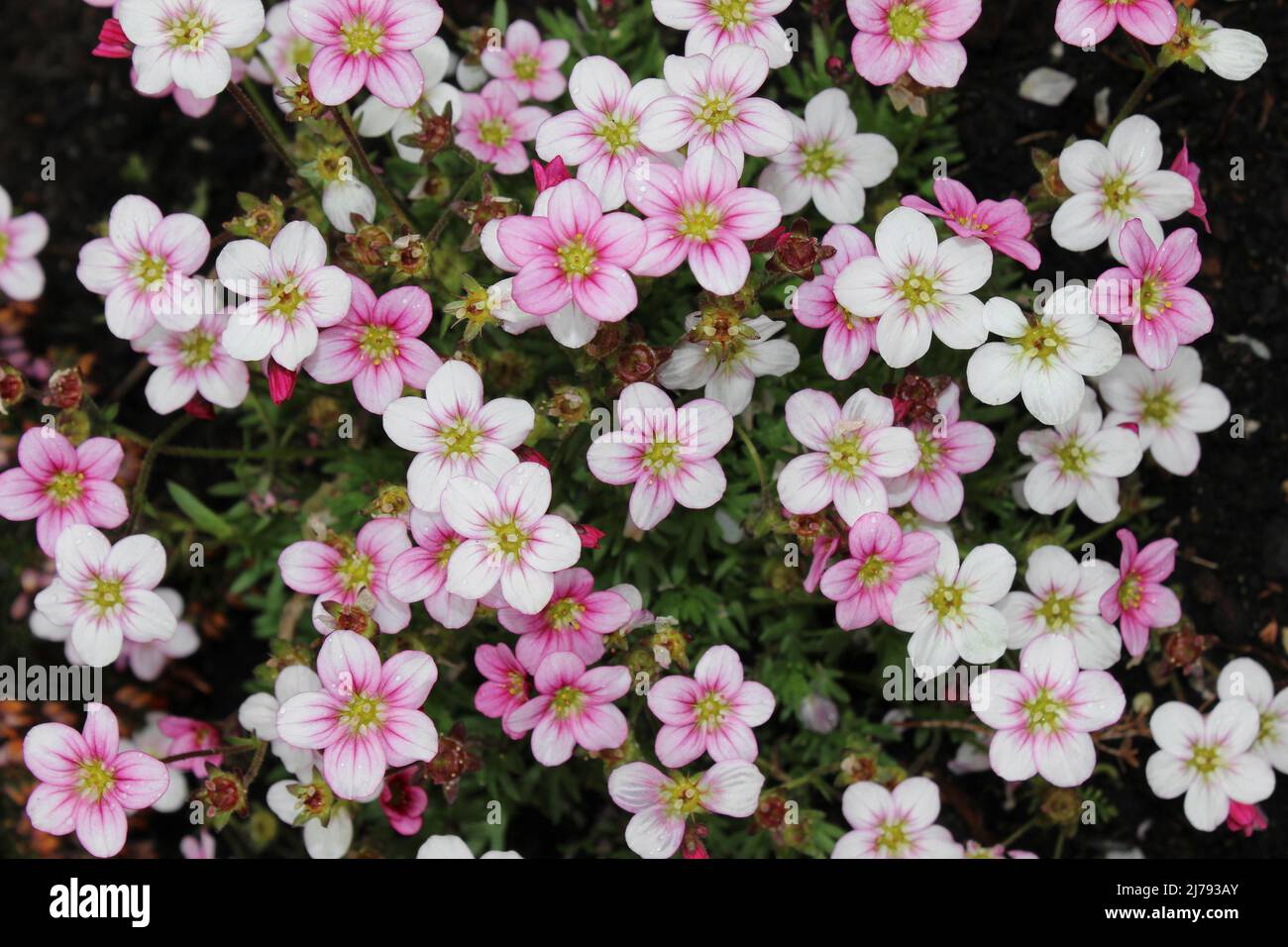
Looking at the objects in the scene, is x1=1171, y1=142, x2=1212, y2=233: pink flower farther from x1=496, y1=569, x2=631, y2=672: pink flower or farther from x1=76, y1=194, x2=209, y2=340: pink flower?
x1=76, y1=194, x2=209, y2=340: pink flower

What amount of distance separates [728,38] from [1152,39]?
836 millimetres

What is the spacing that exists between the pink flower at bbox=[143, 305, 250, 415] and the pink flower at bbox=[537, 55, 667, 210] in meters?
0.91

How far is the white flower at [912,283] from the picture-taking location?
7.55 ft

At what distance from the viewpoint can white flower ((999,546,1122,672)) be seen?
2586 millimetres

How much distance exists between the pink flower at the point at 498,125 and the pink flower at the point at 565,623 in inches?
40.7

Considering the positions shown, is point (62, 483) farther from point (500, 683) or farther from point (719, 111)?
point (719, 111)

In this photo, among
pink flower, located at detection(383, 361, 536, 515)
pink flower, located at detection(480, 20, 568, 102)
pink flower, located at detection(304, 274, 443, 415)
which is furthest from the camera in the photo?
pink flower, located at detection(480, 20, 568, 102)

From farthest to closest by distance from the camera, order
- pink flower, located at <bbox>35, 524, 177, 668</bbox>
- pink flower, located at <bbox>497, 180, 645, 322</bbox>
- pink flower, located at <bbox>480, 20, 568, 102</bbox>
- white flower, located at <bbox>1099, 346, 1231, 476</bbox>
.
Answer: pink flower, located at <bbox>480, 20, 568, 102</bbox>, white flower, located at <bbox>1099, 346, 1231, 476</bbox>, pink flower, located at <bbox>35, 524, 177, 668</bbox>, pink flower, located at <bbox>497, 180, 645, 322</bbox>

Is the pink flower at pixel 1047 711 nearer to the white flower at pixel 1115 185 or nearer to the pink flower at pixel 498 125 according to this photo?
the white flower at pixel 1115 185

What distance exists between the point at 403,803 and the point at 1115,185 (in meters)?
2.03

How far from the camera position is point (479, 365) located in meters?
2.44

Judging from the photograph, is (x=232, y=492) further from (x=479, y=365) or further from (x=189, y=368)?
(x=479, y=365)

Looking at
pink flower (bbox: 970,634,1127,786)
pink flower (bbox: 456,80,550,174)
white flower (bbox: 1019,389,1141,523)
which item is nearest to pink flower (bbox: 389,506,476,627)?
pink flower (bbox: 456,80,550,174)

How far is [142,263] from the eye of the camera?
254 cm
